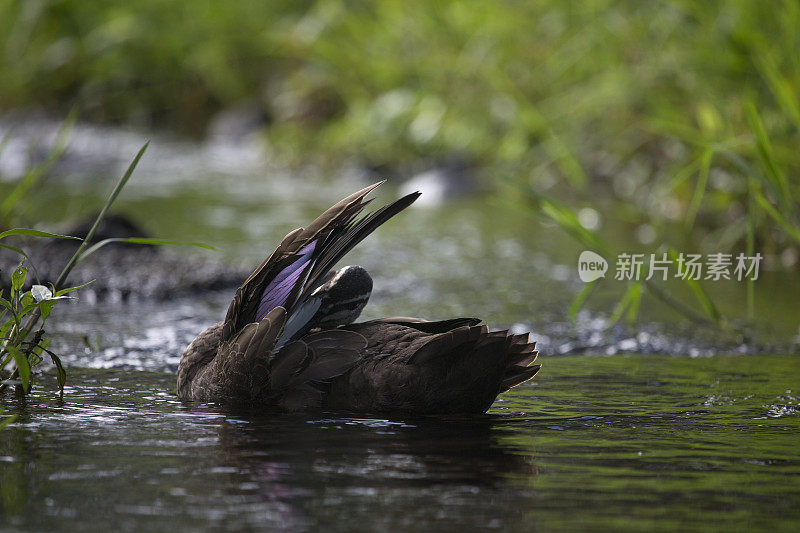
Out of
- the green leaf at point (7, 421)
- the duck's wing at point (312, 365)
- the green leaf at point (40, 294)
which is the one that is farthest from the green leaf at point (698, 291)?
the green leaf at point (7, 421)

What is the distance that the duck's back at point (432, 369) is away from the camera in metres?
3.00

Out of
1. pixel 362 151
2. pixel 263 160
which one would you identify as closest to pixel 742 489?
pixel 362 151

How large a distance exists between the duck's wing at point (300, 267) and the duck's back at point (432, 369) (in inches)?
8.0

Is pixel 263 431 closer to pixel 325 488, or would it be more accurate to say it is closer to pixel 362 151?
pixel 325 488

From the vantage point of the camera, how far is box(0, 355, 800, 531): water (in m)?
2.31

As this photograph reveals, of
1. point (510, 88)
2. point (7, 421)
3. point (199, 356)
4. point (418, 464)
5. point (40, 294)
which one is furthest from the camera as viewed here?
point (510, 88)

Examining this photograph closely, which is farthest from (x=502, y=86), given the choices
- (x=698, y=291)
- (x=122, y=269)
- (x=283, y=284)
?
(x=283, y=284)

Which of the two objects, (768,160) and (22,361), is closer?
(22,361)

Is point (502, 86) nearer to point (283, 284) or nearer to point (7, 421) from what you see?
point (283, 284)

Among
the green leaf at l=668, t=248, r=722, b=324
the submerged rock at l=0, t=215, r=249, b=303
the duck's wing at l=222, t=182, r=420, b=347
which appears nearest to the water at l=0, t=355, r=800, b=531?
the duck's wing at l=222, t=182, r=420, b=347

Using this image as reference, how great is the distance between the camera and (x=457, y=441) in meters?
2.95

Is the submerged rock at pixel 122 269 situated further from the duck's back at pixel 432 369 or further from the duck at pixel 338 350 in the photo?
the duck's back at pixel 432 369

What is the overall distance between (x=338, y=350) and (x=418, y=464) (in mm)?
554

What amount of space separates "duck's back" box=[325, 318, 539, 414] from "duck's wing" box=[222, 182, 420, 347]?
0.20 m
